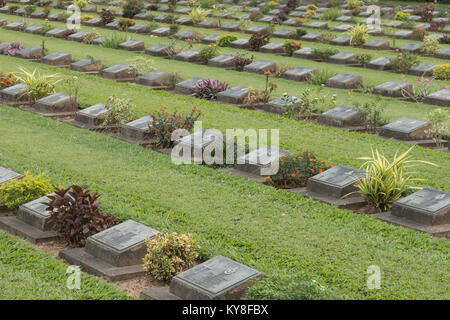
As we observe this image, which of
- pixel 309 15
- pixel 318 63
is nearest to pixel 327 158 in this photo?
pixel 318 63

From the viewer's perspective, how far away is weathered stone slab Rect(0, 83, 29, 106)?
15.5m

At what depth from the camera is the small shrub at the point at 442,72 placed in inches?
718

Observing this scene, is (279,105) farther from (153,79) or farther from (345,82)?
(153,79)

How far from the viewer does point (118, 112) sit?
13039 mm

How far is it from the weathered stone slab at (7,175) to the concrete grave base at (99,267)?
7.19 ft

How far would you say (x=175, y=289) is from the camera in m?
6.34

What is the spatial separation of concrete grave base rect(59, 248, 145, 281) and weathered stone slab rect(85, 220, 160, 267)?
0.19ft

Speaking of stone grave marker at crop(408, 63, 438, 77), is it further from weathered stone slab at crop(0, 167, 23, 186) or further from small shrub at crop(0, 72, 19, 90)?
weathered stone slab at crop(0, 167, 23, 186)

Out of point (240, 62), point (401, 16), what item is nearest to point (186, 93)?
point (240, 62)

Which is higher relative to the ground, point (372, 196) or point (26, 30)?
point (372, 196)

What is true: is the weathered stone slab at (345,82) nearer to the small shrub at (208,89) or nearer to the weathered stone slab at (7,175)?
the small shrub at (208,89)

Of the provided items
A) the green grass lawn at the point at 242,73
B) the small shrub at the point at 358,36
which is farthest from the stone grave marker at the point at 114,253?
the small shrub at the point at 358,36
